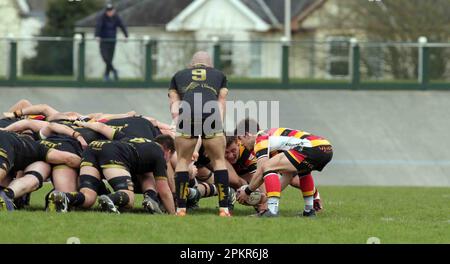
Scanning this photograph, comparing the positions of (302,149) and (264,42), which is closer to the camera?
(302,149)

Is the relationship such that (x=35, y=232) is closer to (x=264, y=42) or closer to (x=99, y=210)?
(x=99, y=210)

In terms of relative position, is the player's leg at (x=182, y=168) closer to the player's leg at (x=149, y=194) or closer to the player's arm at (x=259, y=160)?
the player's leg at (x=149, y=194)

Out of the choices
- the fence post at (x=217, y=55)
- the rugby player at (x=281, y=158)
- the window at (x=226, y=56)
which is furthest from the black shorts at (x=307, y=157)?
the window at (x=226, y=56)

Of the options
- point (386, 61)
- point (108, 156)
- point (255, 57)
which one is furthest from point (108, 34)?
point (108, 156)

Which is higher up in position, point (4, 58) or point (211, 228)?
point (4, 58)

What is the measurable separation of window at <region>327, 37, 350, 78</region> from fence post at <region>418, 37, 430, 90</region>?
2.01 m

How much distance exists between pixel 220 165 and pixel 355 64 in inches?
752

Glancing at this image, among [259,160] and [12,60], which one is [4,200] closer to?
[259,160]

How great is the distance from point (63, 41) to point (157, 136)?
56.4ft

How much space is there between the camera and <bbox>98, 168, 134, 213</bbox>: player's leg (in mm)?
14086

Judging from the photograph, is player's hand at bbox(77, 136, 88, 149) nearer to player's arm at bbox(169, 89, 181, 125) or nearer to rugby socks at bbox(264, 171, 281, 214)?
player's arm at bbox(169, 89, 181, 125)

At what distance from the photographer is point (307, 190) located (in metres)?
14.9
